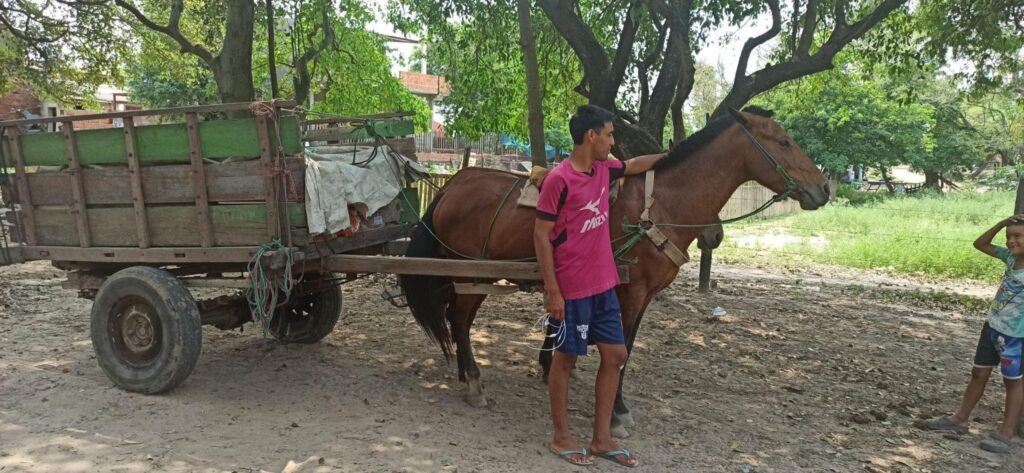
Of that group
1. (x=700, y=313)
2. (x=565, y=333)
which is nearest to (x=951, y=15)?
(x=700, y=313)

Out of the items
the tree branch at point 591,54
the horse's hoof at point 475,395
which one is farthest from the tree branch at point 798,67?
the horse's hoof at point 475,395

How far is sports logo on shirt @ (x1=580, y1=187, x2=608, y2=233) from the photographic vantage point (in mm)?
3334

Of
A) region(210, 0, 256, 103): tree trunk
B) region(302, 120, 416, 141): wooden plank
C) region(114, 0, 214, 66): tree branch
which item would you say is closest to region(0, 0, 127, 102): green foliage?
region(114, 0, 214, 66): tree branch

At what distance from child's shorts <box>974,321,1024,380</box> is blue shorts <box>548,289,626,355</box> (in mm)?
2478

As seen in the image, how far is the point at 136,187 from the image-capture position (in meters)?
4.26

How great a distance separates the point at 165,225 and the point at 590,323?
2843 mm

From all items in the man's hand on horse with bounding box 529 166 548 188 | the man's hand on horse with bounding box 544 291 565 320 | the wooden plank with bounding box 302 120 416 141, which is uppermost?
the wooden plank with bounding box 302 120 416 141

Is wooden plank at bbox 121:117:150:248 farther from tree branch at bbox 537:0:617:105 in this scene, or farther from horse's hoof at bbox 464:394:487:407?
tree branch at bbox 537:0:617:105

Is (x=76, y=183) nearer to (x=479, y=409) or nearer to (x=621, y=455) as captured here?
(x=479, y=409)

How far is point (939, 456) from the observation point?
3893mm

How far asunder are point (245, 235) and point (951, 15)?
8.66m

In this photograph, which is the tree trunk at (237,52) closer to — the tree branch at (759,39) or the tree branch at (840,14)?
the tree branch at (759,39)

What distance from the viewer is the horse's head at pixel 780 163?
12.9 feet

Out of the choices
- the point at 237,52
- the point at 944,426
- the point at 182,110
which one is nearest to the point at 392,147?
the point at 182,110
